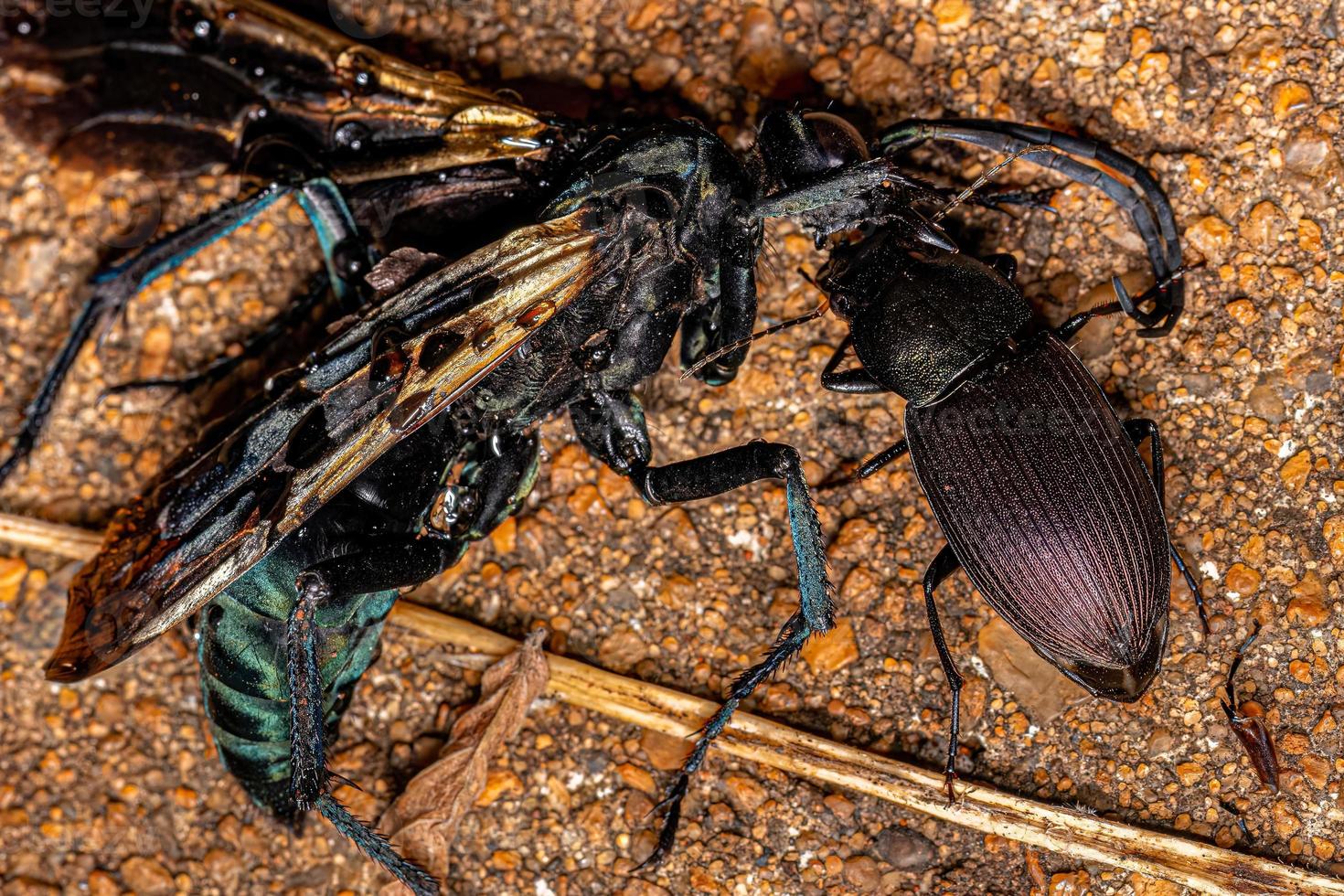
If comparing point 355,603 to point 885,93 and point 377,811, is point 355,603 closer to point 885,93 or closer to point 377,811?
point 377,811

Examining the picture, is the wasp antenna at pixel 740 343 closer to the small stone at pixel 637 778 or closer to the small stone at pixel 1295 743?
the small stone at pixel 637 778

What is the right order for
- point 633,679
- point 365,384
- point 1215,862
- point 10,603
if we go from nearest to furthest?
point 365,384 → point 1215,862 → point 633,679 → point 10,603

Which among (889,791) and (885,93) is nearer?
(889,791)

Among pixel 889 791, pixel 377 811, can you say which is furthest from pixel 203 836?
pixel 889 791

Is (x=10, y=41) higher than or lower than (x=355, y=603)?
higher

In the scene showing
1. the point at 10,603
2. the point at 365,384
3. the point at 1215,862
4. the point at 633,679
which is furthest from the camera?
the point at 10,603

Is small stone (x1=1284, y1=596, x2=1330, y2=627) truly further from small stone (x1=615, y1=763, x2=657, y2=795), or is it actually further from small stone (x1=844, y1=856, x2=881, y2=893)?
small stone (x1=615, y1=763, x2=657, y2=795)

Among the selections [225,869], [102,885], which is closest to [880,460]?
[225,869]
